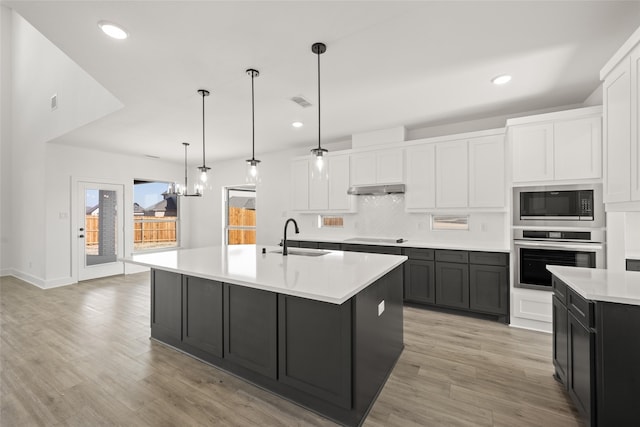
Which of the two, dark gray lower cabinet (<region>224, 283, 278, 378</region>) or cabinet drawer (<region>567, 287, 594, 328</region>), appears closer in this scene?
cabinet drawer (<region>567, 287, 594, 328</region>)

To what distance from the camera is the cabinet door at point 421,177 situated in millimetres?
4168

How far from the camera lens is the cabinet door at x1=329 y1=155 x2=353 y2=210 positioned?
492 centimetres

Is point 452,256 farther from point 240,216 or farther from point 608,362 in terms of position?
point 240,216

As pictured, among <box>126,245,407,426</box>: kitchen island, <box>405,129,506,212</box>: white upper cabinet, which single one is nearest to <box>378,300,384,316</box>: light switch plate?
<box>126,245,407,426</box>: kitchen island

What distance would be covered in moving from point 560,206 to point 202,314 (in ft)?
13.0

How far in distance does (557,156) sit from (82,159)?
7.91 meters

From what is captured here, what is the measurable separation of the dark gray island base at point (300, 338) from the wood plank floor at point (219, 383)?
0.34 ft

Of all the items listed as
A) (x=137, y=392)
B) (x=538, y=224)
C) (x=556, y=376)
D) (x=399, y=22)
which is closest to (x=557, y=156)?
(x=538, y=224)

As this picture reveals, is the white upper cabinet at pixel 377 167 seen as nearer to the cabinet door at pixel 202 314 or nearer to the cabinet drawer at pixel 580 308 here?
the cabinet drawer at pixel 580 308

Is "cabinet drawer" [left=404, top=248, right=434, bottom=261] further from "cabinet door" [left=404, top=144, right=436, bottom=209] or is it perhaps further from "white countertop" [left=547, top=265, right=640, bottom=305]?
"white countertop" [left=547, top=265, right=640, bottom=305]

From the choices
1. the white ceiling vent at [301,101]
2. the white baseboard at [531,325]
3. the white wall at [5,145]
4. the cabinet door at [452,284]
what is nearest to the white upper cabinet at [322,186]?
the white ceiling vent at [301,101]

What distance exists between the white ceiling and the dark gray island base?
6.32ft

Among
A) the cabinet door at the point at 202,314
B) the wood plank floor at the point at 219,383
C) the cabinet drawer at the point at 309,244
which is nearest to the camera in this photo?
the wood plank floor at the point at 219,383

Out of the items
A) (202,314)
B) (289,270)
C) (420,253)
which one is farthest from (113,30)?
(420,253)
